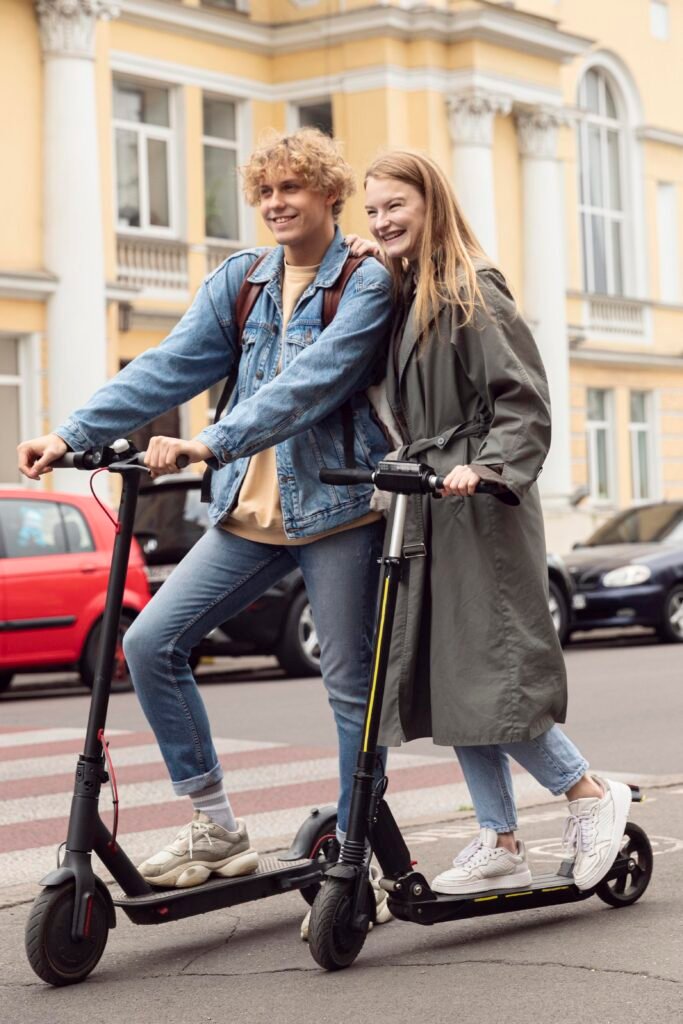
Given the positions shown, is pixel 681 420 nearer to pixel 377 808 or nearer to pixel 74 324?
pixel 74 324

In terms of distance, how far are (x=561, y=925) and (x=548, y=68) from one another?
82.3 ft

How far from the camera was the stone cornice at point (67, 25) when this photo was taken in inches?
861

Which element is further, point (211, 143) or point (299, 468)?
point (211, 143)

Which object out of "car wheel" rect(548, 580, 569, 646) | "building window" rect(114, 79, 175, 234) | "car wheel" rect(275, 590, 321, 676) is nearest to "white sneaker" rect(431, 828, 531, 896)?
"car wheel" rect(275, 590, 321, 676)

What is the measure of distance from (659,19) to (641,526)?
16.7m

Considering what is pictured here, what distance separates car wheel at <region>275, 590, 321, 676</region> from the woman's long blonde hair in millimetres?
9694

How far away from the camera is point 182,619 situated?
4812 mm

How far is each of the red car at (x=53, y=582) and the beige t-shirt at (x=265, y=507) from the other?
836 cm

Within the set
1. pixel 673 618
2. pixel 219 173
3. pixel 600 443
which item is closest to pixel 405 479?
pixel 673 618

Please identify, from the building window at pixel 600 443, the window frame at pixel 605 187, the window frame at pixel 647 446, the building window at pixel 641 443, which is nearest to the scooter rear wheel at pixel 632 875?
the building window at pixel 600 443

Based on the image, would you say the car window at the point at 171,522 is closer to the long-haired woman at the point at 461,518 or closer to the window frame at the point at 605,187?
the long-haired woman at the point at 461,518

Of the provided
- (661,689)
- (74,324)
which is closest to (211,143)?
(74,324)

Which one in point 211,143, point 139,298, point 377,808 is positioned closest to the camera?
point 377,808

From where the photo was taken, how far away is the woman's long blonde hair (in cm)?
475
